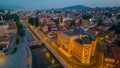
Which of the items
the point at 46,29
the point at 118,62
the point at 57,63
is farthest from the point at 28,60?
the point at 46,29

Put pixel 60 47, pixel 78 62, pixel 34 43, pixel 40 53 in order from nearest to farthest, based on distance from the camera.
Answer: pixel 78 62 → pixel 40 53 → pixel 60 47 → pixel 34 43

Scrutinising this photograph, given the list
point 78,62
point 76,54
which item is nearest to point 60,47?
point 76,54

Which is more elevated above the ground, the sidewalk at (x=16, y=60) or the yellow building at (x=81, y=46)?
the yellow building at (x=81, y=46)

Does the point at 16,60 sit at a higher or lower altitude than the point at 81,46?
lower

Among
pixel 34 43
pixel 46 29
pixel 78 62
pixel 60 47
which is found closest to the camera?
pixel 78 62

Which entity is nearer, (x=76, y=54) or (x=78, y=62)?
(x=78, y=62)

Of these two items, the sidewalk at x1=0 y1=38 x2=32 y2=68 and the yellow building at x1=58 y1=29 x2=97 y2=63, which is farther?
the yellow building at x1=58 y1=29 x2=97 y2=63

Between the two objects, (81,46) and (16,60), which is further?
(16,60)

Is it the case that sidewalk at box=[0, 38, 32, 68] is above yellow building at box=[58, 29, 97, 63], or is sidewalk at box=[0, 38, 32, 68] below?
below

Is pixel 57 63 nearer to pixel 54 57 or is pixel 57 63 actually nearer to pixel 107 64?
pixel 54 57

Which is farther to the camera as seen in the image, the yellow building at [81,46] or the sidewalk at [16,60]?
the yellow building at [81,46]
